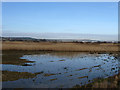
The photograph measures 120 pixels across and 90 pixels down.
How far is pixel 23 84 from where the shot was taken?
9797 millimetres

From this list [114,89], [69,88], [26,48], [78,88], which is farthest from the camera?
[26,48]

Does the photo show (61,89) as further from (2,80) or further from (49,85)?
(2,80)

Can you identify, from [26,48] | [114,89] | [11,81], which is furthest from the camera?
[26,48]

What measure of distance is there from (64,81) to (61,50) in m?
24.7

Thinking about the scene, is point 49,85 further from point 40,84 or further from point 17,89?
point 17,89

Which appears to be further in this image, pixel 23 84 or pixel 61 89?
pixel 23 84

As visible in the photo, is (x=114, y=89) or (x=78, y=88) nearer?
(x=114, y=89)

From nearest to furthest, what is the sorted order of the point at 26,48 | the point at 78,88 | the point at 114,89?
the point at 114,89, the point at 78,88, the point at 26,48

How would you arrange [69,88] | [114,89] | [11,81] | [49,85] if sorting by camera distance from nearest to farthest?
1. [114,89]
2. [69,88]
3. [49,85]
4. [11,81]

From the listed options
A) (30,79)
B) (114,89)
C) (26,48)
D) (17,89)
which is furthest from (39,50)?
(114,89)

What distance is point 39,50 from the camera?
3509 cm

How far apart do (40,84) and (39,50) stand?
25.5 metres

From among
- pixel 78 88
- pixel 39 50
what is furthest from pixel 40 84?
pixel 39 50

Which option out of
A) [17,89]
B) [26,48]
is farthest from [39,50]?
[17,89]
